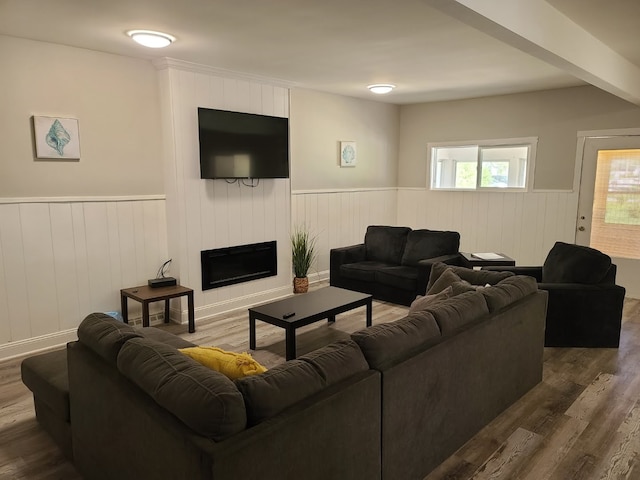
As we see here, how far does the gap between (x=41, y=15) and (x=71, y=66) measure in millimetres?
827

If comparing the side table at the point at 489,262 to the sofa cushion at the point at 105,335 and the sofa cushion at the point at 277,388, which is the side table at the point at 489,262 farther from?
the sofa cushion at the point at 105,335

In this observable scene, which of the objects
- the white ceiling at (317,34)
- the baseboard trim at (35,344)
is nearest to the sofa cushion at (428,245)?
the white ceiling at (317,34)

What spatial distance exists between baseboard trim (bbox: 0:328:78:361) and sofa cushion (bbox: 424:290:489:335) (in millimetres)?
3278

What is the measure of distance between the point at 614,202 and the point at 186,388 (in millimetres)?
5702

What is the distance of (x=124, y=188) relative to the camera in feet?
14.0

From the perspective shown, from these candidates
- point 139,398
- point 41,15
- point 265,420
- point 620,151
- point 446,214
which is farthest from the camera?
point 446,214

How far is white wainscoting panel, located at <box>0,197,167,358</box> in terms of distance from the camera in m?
3.69

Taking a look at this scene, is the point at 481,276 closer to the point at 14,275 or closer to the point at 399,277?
the point at 399,277

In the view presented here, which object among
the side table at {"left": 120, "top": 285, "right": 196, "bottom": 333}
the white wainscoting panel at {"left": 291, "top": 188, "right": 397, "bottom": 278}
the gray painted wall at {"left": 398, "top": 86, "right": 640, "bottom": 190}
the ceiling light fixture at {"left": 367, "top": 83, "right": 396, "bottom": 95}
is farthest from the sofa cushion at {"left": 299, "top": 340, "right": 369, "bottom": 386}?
the gray painted wall at {"left": 398, "top": 86, "right": 640, "bottom": 190}

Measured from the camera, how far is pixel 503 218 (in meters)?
6.44

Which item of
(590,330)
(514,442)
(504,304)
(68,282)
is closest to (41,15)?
(68,282)

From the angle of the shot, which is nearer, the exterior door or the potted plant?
the exterior door

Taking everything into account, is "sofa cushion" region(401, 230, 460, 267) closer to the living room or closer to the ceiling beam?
the living room

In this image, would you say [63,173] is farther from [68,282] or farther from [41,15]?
[41,15]
